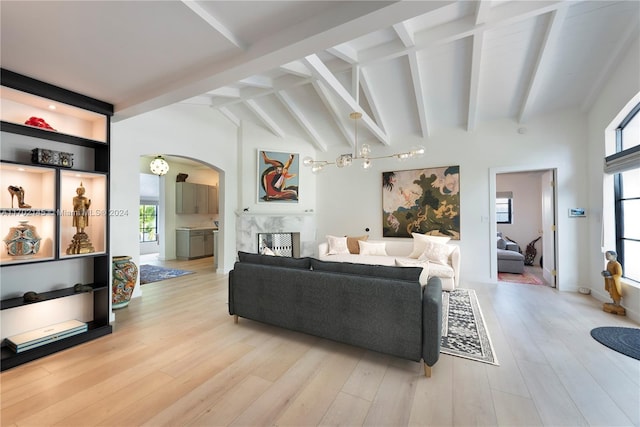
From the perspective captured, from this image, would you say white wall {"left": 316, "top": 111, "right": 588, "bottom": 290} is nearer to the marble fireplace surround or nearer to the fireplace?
the marble fireplace surround

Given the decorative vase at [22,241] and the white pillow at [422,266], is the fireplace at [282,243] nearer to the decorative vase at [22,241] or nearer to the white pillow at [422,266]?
the white pillow at [422,266]

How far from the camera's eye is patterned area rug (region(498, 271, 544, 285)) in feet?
16.7

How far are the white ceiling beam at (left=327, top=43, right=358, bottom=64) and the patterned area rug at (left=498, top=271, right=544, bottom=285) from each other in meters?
4.95

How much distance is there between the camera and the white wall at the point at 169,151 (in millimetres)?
4031

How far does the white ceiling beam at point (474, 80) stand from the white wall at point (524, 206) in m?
3.75

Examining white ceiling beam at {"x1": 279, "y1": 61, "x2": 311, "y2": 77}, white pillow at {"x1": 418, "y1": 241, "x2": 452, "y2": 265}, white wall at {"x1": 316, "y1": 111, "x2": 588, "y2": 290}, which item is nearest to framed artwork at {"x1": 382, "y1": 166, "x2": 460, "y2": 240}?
white wall at {"x1": 316, "y1": 111, "x2": 588, "y2": 290}

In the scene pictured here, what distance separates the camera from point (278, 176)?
6367mm

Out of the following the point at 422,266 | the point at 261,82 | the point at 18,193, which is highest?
the point at 261,82

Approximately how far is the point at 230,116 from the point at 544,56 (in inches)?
214

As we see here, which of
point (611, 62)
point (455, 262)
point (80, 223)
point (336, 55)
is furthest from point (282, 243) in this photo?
point (611, 62)

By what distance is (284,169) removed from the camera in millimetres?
6434

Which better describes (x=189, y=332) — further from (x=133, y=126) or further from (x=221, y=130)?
(x=221, y=130)

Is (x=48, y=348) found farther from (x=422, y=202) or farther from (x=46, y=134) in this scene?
(x=422, y=202)

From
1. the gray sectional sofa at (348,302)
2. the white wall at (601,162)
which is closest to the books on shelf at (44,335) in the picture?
the gray sectional sofa at (348,302)
